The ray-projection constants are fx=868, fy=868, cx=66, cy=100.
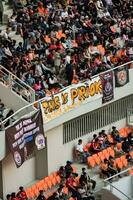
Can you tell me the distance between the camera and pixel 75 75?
34.1m

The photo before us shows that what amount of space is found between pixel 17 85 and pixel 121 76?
531 centimetres

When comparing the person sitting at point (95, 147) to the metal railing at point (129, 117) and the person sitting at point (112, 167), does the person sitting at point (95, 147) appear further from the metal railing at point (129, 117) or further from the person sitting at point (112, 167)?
the metal railing at point (129, 117)

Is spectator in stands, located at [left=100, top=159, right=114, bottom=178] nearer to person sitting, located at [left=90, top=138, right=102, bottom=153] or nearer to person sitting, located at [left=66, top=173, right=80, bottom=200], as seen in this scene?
person sitting, located at [left=90, top=138, right=102, bottom=153]

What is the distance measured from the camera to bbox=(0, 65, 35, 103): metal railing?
1249 inches

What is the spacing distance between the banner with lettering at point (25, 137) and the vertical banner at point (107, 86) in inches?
159

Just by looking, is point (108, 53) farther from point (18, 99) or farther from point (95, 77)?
point (18, 99)

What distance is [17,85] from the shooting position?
3203cm

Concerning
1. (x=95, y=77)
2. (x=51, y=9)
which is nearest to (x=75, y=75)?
(x=95, y=77)

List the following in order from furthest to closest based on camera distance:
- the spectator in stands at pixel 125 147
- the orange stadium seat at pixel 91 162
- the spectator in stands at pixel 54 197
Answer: the spectator in stands at pixel 125 147 → the orange stadium seat at pixel 91 162 → the spectator in stands at pixel 54 197

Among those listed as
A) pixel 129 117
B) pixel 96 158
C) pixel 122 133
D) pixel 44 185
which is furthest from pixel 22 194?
pixel 129 117

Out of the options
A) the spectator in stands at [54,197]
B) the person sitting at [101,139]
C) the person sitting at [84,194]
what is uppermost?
the person sitting at [101,139]

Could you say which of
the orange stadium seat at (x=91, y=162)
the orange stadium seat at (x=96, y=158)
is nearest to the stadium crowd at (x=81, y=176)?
the orange stadium seat at (x=96, y=158)

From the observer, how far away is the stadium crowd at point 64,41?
33312 mm

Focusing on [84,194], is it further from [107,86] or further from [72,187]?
[107,86]
